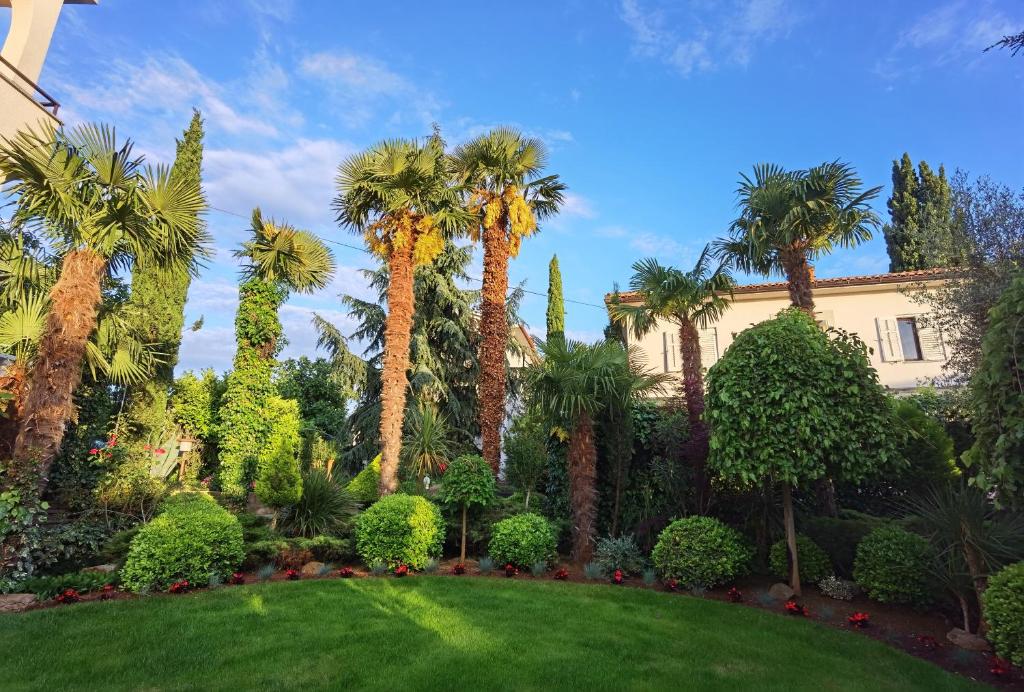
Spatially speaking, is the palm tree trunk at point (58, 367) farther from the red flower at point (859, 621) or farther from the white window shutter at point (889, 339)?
the white window shutter at point (889, 339)

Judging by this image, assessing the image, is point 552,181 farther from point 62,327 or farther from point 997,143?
point 62,327

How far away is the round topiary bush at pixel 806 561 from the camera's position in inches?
302

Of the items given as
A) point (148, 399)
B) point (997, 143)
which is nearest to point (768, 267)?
point (997, 143)

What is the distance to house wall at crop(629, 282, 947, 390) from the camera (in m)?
19.7

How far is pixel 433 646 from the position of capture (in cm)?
527

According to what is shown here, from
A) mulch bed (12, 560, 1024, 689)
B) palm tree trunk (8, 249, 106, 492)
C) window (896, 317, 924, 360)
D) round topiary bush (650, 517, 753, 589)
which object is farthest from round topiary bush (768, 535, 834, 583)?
window (896, 317, 924, 360)

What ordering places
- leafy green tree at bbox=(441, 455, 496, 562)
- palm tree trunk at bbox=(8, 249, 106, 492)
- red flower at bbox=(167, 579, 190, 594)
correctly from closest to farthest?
red flower at bbox=(167, 579, 190, 594)
palm tree trunk at bbox=(8, 249, 106, 492)
leafy green tree at bbox=(441, 455, 496, 562)

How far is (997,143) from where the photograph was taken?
7.95 meters

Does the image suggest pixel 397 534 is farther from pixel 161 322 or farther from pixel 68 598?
pixel 161 322

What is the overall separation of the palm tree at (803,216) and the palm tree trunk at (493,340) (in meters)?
5.96

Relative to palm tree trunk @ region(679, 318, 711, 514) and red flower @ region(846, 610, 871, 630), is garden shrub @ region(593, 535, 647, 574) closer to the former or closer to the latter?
palm tree trunk @ region(679, 318, 711, 514)

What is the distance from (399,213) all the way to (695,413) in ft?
28.2

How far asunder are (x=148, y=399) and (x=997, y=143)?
66.7 ft

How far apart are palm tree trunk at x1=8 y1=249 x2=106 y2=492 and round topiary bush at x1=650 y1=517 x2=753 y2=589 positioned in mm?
9290
